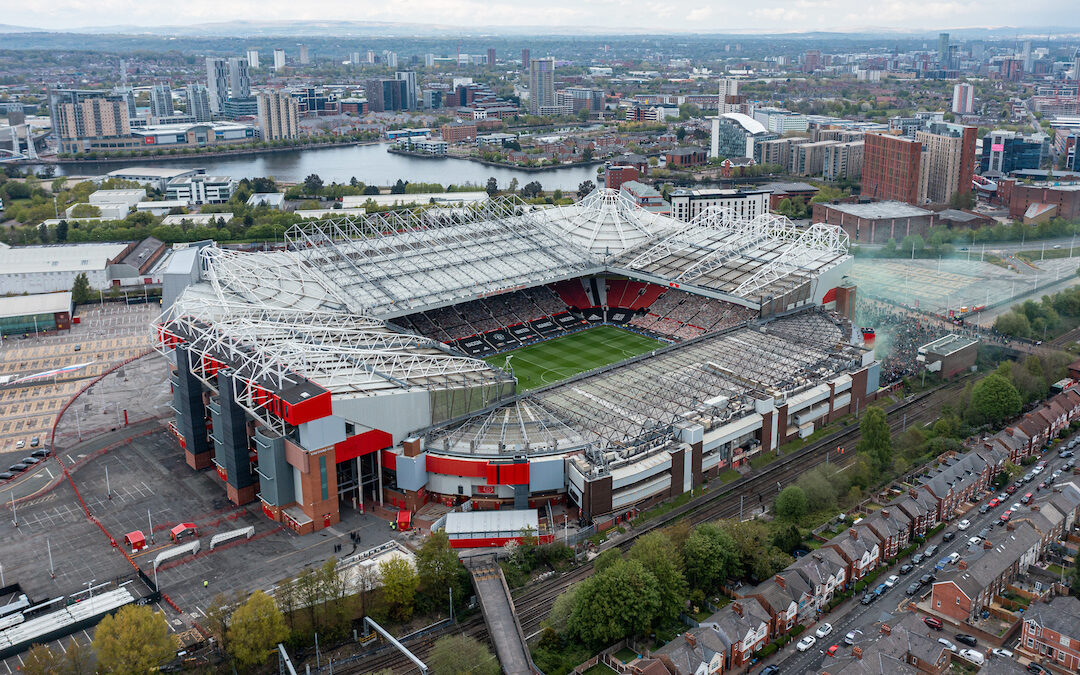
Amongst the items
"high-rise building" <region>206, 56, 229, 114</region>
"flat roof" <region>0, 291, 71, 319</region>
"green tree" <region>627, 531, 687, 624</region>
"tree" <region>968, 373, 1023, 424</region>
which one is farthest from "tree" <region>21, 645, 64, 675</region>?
"high-rise building" <region>206, 56, 229, 114</region>

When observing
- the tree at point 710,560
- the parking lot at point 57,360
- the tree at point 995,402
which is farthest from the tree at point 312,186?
the tree at point 710,560

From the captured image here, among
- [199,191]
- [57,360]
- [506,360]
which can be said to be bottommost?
[57,360]

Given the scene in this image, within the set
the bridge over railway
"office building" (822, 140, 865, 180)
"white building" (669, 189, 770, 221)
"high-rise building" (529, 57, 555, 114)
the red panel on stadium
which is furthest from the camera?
"high-rise building" (529, 57, 555, 114)

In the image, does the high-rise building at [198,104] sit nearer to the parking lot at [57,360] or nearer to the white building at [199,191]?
the white building at [199,191]

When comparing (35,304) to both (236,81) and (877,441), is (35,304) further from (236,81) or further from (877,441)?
(236,81)

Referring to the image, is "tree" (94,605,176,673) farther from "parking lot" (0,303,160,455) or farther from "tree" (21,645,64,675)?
"parking lot" (0,303,160,455)

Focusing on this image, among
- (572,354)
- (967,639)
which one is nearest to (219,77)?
(572,354)
